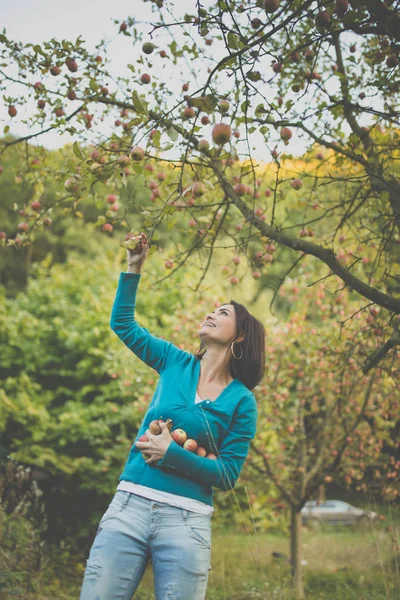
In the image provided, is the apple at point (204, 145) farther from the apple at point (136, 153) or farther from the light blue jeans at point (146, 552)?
the light blue jeans at point (146, 552)

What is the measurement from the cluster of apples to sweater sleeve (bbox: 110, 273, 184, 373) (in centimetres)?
28

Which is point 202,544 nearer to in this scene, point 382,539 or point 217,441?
point 217,441

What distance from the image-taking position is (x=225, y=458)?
1.70 m

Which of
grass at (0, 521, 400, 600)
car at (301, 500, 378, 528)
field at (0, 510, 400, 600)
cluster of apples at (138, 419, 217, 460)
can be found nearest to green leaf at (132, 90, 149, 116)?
cluster of apples at (138, 419, 217, 460)

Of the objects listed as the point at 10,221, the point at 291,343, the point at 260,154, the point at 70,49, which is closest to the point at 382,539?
the point at 291,343

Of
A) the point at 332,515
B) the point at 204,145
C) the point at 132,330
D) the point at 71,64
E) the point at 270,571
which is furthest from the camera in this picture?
the point at 332,515

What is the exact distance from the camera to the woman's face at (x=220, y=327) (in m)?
1.91

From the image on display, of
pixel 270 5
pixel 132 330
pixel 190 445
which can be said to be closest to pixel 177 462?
pixel 190 445

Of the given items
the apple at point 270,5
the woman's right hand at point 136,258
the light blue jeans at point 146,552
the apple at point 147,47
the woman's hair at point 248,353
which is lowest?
the light blue jeans at point 146,552

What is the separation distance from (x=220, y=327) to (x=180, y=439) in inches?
17.2

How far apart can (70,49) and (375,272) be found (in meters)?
1.76

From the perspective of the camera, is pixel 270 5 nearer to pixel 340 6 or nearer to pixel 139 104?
pixel 340 6

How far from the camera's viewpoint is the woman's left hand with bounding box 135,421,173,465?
62.6 inches

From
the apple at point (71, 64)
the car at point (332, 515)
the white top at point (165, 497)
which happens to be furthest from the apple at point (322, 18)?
the car at point (332, 515)
